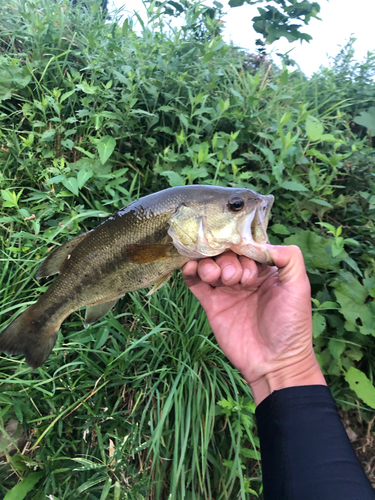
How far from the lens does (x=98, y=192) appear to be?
290cm

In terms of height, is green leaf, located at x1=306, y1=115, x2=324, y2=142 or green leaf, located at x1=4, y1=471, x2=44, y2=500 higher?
green leaf, located at x1=306, y1=115, x2=324, y2=142

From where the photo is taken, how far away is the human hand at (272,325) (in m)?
1.61

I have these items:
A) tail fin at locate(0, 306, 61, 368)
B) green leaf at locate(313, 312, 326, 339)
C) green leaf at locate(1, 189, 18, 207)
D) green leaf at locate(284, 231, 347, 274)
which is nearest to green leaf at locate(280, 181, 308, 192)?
green leaf at locate(284, 231, 347, 274)

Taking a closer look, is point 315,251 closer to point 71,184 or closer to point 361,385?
point 361,385

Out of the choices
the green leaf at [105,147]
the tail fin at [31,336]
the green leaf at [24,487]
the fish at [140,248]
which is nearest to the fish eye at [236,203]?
the fish at [140,248]

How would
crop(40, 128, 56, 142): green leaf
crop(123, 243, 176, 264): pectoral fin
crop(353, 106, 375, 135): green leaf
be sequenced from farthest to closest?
crop(353, 106, 375, 135): green leaf < crop(40, 128, 56, 142): green leaf < crop(123, 243, 176, 264): pectoral fin

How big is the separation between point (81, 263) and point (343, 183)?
2.90m

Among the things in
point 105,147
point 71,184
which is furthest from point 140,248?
point 105,147

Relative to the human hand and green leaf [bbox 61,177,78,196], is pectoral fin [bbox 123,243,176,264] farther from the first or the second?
green leaf [bbox 61,177,78,196]

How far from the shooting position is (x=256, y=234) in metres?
1.59

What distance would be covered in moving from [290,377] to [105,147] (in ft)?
8.08

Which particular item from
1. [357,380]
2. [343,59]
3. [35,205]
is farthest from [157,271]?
[343,59]

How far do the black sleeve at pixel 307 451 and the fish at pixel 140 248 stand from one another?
78 centimetres

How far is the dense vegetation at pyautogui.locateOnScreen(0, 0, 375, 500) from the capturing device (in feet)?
6.61
